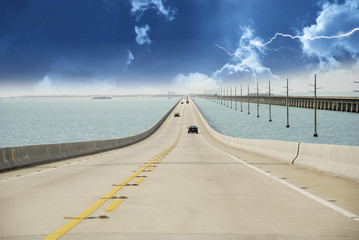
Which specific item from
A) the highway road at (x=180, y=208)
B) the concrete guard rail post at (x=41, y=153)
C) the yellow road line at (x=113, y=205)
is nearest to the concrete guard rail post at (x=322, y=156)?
the highway road at (x=180, y=208)

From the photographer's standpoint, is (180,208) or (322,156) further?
(322,156)

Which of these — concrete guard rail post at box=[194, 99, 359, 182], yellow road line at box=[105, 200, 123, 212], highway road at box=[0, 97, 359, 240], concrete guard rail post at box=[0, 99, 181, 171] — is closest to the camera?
highway road at box=[0, 97, 359, 240]

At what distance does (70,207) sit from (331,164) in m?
9.08

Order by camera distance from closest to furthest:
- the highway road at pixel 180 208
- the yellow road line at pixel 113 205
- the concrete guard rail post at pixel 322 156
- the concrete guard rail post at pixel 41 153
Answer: the highway road at pixel 180 208
the yellow road line at pixel 113 205
the concrete guard rail post at pixel 322 156
the concrete guard rail post at pixel 41 153

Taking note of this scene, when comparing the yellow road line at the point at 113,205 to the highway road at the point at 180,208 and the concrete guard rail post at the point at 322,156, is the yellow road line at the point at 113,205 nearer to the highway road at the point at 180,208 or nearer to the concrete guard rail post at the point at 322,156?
the highway road at the point at 180,208

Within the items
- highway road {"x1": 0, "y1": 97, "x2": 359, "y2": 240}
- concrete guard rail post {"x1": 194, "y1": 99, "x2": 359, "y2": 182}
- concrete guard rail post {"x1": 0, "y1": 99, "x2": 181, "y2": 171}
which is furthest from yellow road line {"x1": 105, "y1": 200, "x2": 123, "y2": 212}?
concrete guard rail post {"x1": 0, "y1": 99, "x2": 181, "y2": 171}

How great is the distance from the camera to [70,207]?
351 inches

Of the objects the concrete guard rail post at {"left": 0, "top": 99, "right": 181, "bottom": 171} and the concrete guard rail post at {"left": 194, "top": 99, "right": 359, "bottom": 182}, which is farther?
the concrete guard rail post at {"left": 0, "top": 99, "right": 181, "bottom": 171}

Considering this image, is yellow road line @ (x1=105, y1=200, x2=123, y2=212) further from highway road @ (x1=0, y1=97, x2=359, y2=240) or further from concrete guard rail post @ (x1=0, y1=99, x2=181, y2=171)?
concrete guard rail post @ (x1=0, y1=99, x2=181, y2=171)

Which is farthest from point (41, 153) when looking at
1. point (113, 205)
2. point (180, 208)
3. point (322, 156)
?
point (180, 208)

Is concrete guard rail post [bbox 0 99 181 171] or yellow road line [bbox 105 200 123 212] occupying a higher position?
yellow road line [bbox 105 200 123 212]

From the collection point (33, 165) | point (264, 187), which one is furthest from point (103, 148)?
point (264, 187)

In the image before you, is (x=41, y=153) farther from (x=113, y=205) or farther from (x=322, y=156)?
(x=113, y=205)

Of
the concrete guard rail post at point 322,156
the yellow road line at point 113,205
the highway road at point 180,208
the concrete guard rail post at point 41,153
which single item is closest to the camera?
the highway road at point 180,208
